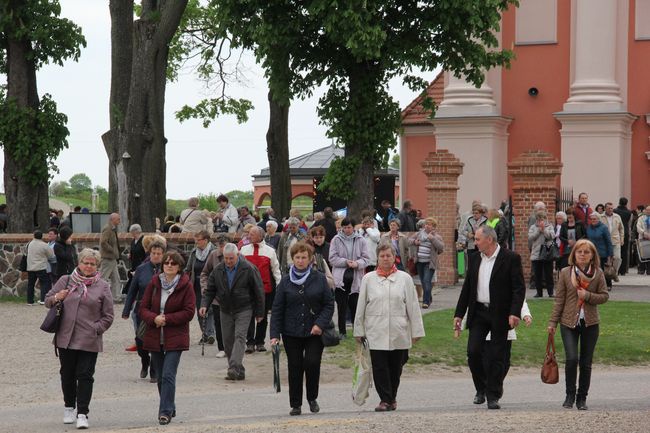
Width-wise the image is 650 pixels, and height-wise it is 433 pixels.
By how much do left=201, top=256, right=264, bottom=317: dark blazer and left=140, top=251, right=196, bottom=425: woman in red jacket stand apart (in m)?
2.80

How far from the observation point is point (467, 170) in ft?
124

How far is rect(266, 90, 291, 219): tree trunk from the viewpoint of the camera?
37.1 meters

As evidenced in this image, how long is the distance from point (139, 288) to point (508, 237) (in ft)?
41.0

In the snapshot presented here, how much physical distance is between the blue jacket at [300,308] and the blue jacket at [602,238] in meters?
13.6

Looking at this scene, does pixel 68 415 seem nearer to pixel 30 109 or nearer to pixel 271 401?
pixel 271 401

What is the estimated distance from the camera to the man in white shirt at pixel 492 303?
13.1 meters

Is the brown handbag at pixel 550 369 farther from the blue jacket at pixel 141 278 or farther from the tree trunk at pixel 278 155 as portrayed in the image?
the tree trunk at pixel 278 155

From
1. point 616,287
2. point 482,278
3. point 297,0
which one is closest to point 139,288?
point 482,278

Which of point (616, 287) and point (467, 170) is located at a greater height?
point (467, 170)

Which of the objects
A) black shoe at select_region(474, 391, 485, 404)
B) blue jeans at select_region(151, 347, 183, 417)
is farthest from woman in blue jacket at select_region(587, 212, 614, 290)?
blue jeans at select_region(151, 347, 183, 417)

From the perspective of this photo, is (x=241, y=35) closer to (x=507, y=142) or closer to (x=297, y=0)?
(x=297, y=0)

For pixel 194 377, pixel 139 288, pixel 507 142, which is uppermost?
pixel 507 142

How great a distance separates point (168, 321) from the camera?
13.1m

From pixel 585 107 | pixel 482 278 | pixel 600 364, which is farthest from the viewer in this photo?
pixel 585 107
